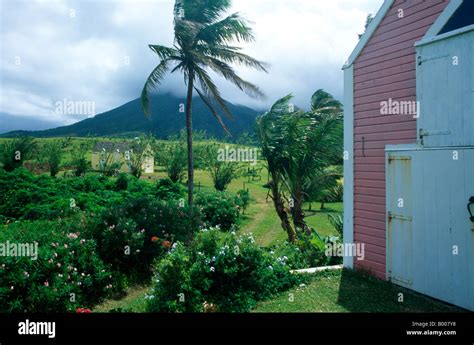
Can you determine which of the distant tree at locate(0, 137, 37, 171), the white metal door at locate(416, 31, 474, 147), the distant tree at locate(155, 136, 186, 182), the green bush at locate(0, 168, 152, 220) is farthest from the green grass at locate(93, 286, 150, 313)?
the distant tree at locate(155, 136, 186, 182)

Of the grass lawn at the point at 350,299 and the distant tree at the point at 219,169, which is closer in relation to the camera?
the grass lawn at the point at 350,299

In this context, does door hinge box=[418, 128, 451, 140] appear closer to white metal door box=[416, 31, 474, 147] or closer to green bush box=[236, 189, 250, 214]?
white metal door box=[416, 31, 474, 147]

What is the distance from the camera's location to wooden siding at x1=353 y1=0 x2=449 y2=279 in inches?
270

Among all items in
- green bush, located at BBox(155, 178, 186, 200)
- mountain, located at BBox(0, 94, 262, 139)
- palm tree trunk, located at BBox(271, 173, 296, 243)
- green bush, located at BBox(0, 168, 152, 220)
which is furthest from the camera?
mountain, located at BBox(0, 94, 262, 139)

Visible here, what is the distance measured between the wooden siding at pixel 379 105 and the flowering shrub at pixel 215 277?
200cm

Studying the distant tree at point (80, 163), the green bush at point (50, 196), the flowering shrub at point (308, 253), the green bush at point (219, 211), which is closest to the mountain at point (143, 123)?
the distant tree at point (80, 163)

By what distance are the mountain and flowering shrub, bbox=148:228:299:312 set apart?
23.1 meters

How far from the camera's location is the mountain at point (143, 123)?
4869 cm

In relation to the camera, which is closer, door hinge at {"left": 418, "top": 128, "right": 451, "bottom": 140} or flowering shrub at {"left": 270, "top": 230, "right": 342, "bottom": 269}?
door hinge at {"left": 418, "top": 128, "right": 451, "bottom": 140}

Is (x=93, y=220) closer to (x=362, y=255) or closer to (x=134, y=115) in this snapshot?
(x=362, y=255)

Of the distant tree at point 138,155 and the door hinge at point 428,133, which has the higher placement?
the distant tree at point 138,155

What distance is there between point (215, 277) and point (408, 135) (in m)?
4.47

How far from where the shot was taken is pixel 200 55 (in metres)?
12.4

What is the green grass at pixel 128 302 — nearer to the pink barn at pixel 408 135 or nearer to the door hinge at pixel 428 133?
the pink barn at pixel 408 135
